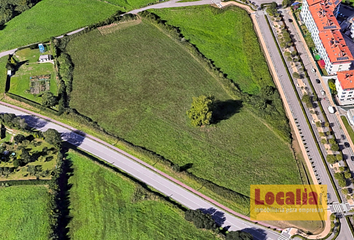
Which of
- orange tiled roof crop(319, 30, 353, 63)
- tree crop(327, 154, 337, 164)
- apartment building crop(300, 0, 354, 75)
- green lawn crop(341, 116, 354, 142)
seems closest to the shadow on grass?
tree crop(327, 154, 337, 164)

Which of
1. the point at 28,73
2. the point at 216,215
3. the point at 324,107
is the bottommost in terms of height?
the point at 28,73

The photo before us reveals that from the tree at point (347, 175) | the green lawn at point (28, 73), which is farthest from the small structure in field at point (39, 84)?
the tree at point (347, 175)

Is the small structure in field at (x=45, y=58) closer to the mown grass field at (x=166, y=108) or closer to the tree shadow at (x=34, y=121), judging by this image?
the mown grass field at (x=166, y=108)

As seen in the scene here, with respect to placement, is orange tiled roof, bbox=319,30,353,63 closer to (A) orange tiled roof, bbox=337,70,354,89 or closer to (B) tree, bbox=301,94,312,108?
(A) orange tiled roof, bbox=337,70,354,89

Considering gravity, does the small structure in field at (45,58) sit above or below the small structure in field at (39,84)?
above

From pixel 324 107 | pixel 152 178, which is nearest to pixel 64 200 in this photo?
pixel 152 178

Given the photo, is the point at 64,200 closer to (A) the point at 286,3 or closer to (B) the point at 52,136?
(B) the point at 52,136
